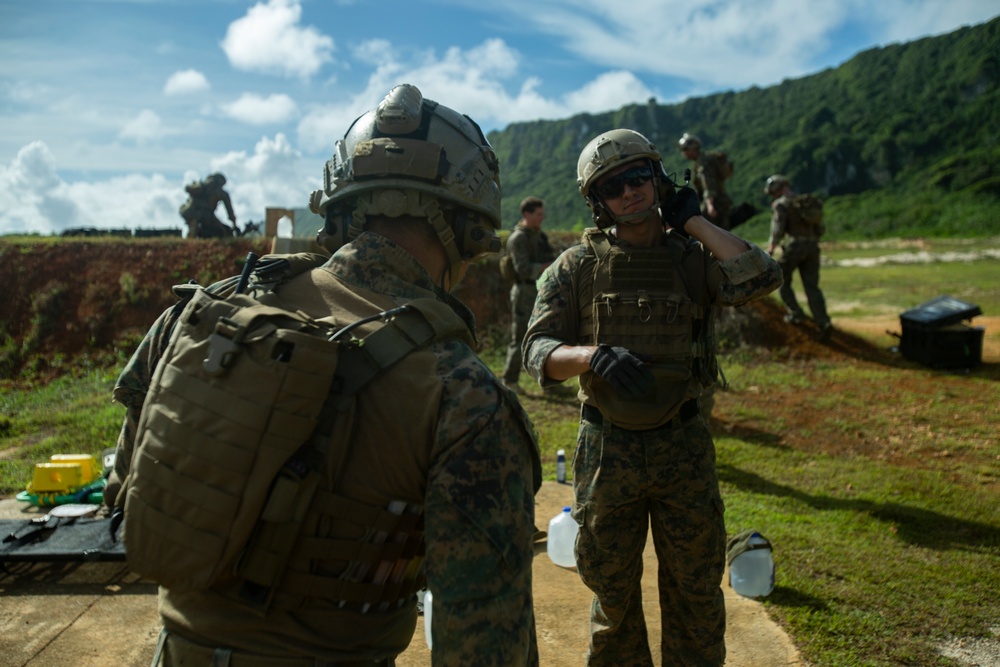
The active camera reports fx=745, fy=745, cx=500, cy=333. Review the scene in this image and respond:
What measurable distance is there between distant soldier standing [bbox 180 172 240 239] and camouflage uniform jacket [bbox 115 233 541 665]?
16.4 m

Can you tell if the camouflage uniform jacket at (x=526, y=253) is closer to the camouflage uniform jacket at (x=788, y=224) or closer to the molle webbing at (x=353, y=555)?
the camouflage uniform jacket at (x=788, y=224)

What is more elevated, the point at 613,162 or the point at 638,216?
the point at 613,162

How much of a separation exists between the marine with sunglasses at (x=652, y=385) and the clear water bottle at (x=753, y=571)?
1412 millimetres

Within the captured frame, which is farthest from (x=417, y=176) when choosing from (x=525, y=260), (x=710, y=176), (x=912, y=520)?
(x=710, y=176)

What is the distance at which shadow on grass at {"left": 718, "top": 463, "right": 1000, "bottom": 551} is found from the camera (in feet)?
17.0

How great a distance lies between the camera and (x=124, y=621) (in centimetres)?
400

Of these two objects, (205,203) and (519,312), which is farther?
(205,203)

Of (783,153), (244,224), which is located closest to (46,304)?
(244,224)

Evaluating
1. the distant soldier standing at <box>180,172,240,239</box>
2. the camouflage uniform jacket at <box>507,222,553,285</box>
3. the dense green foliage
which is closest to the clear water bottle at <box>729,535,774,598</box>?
the camouflage uniform jacket at <box>507,222,553,285</box>

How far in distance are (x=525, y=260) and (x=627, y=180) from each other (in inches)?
244

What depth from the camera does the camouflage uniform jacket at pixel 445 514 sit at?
1.44 meters

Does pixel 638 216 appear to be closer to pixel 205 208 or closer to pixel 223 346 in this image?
pixel 223 346

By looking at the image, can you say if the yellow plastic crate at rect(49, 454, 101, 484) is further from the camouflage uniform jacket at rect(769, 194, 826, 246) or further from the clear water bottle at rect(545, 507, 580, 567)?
the camouflage uniform jacket at rect(769, 194, 826, 246)

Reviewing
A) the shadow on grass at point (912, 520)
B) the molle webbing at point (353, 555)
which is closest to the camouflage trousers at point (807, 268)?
the shadow on grass at point (912, 520)
